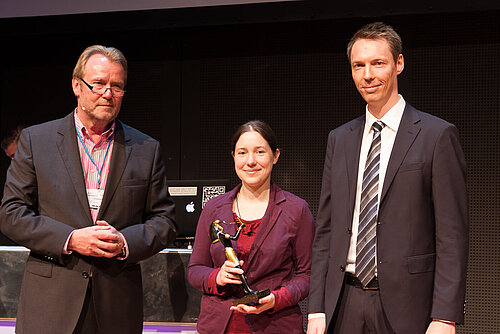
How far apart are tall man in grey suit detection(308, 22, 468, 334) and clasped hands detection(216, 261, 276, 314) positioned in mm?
212

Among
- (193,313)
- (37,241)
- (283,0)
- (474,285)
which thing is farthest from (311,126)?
(37,241)

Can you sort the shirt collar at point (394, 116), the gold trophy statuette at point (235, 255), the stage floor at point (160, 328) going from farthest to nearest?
the stage floor at point (160, 328), the gold trophy statuette at point (235, 255), the shirt collar at point (394, 116)

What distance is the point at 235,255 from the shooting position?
2.34 meters

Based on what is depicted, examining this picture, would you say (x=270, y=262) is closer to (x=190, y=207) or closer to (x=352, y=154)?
(x=352, y=154)

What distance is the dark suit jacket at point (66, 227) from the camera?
88.2 inches

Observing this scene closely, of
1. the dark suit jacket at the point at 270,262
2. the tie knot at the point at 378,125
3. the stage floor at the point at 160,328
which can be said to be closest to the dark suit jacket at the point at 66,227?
the dark suit jacket at the point at 270,262

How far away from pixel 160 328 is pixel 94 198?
3.55 ft

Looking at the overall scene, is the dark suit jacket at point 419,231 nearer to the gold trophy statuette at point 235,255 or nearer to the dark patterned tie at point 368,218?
the dark patterned tie at point 368,218

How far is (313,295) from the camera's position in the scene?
86.4 inches

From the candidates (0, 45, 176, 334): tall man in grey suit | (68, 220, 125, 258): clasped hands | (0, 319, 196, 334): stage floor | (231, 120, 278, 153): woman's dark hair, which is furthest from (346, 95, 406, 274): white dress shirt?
(0, 319, 196, 334): stage floor

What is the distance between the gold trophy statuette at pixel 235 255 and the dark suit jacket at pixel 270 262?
127 millimetres

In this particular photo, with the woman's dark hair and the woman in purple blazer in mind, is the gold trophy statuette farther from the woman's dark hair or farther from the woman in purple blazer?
the woman's dark hair

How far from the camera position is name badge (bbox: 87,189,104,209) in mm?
2361

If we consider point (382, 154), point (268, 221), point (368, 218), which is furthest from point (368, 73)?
point (268, 221)
